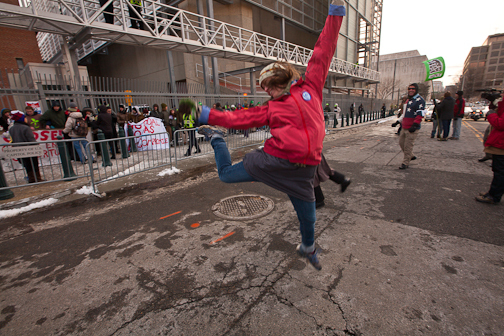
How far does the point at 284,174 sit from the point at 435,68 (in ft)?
91.3

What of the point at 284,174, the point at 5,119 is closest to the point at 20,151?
the point at 5,119

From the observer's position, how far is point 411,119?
586 cm

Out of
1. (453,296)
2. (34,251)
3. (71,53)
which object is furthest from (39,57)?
(453,296)

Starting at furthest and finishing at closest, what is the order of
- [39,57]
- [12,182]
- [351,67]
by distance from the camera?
[351,67] → [39,57] → [12,182]

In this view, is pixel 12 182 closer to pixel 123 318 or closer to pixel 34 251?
pixel 34 251

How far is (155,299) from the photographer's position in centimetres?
212

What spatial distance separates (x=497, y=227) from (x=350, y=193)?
195 centimetres

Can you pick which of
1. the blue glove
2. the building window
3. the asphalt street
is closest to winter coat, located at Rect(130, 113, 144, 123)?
the asphalt street

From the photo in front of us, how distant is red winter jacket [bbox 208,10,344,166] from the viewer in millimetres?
1925

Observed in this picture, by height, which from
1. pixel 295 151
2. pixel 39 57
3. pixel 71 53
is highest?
pixel 39 57

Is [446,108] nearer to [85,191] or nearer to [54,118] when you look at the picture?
[85,191]

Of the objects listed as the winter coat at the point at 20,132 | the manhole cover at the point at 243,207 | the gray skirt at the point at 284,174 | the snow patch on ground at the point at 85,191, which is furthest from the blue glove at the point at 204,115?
the winter coat at the point at 20,132

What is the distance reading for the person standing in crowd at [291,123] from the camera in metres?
1.93

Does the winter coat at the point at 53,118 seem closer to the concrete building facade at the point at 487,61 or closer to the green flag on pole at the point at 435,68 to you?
the green flag on pole at the point at 435,68
